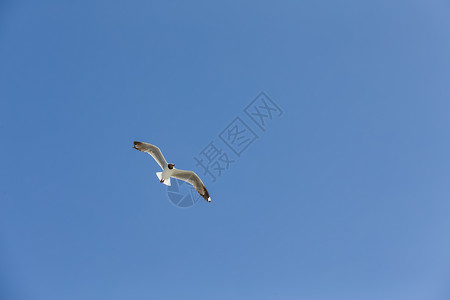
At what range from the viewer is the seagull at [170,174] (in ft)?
35.7

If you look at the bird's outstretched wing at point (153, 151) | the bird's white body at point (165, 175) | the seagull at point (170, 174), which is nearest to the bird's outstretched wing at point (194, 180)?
the seagull at point (170, 174)

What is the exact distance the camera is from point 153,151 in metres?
10.9

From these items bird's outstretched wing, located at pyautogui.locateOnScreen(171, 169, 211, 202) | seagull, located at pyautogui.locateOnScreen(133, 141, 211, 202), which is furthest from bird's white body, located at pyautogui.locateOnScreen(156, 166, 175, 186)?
bird's outstretched wing, located at pyautogui.locateOnScreen(171, 169, 211, 202)

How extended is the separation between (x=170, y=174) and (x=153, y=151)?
999 millimetres

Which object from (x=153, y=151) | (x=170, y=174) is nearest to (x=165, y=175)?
(x=170, y=174)

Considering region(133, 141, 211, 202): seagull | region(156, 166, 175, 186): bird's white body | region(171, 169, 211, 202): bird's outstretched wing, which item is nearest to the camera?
region(133, 141, 211, 202): seagull

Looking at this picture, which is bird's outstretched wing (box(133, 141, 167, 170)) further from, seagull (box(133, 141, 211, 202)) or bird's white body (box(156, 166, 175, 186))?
bird's white body (box(156, 166, 175, 186))

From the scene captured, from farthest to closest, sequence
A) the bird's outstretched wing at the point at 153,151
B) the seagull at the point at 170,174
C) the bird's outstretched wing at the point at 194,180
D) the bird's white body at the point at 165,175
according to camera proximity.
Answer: the bird's outstretched wing at the point at 194,180 < the bird's white body at the point at 165,175 < the seagull at the point at 170,174 < the bird's outstretched wing at the point at 153,151

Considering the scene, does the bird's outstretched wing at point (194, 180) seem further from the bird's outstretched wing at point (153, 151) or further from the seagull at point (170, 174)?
the bird's outstretched wing at point (153, 151)

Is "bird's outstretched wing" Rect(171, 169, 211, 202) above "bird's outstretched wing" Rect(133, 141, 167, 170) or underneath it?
underneath

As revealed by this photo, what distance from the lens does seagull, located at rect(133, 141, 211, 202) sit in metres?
10.9

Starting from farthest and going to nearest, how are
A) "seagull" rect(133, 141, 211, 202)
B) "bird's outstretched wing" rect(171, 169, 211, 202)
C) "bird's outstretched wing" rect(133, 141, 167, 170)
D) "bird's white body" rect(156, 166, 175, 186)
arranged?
"bird's outstretched wing" rect(171, 169, 211, 202) < "bird's white body" rect(156, 166, 175, 186) < "seagull" rect(133, 141, 211, 202) < "bird's outstretched wing" rect(133, 141, 167, 170)

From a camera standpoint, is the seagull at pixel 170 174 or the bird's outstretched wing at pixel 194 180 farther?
the bird's outstretched wing at pixel 194 180

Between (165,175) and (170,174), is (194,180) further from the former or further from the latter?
(165,175)
